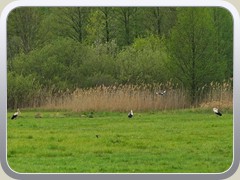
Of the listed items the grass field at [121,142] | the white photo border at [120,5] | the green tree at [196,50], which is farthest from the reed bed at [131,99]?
the white photo border at [120,5]

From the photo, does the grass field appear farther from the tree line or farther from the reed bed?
the tree line

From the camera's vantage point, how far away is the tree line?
8.75 metres

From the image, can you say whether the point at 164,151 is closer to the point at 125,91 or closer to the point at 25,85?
the point at 125,91

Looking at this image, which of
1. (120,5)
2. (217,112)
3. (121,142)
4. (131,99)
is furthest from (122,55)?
(120,5)

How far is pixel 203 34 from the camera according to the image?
9.41 metres

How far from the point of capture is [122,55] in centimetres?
948

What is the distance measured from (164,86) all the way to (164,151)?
188cm

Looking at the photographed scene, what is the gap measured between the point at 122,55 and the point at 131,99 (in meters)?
1.75

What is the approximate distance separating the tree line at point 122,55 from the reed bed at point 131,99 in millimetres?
161

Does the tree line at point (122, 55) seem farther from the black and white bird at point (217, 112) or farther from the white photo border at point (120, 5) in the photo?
the white photo border at point (120, 5)

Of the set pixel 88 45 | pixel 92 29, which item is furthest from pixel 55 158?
pixel 92 29

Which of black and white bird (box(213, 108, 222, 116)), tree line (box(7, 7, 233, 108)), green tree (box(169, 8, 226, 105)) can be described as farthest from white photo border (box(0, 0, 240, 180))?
green tree (box(169, 8, 226, 105))

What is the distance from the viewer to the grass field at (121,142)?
6246 millimetres

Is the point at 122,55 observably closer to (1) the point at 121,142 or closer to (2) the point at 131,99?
(2) the point at 131,99
